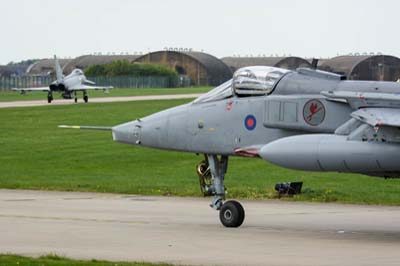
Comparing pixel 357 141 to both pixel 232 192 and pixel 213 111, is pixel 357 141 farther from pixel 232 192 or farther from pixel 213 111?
pixel 232 192

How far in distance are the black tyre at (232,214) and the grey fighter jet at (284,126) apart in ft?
0.05

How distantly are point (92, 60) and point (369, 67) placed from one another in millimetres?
70433

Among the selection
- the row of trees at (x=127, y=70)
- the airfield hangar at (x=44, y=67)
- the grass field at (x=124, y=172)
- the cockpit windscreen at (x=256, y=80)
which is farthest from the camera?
the airfield hangar at (x=44, y=67)

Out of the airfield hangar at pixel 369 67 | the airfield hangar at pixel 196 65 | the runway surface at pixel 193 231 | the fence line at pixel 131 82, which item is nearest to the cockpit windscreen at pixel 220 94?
the runway surface at pixel 193 231

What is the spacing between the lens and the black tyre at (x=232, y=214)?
65.1 ft

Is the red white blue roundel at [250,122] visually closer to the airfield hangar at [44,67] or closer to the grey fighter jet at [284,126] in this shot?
the grey fighter jet at [284,126]

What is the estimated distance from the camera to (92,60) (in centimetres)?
14200

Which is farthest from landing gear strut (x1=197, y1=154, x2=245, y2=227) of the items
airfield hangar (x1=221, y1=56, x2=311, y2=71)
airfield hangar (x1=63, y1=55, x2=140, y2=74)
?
airfield hangar (x1=63, y1=55, x2=140, y2=74)

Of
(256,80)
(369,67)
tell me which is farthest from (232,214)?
(369,67)

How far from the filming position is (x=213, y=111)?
65.2 feet

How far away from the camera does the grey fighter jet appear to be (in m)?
16.9

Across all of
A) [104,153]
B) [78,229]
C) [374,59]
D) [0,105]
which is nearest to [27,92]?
[0,105]

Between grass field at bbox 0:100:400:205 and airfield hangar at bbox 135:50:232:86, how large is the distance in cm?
6677

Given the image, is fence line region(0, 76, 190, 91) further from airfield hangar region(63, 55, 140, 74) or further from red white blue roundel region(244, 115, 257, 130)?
red white blue roundel region(244, 115, 257, 130)
